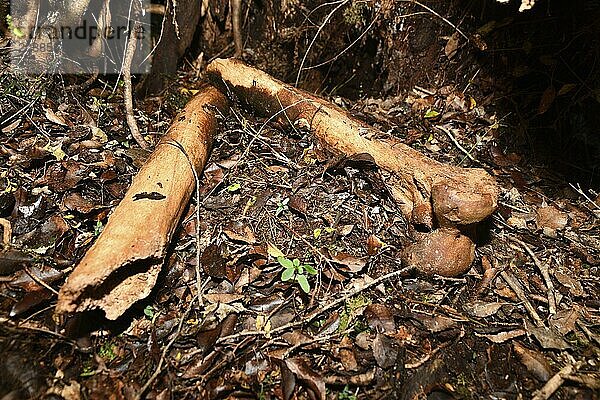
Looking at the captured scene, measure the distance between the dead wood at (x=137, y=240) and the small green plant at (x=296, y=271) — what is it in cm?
61

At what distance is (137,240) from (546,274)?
2.23 metres

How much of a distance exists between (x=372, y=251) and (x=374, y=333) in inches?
20.3

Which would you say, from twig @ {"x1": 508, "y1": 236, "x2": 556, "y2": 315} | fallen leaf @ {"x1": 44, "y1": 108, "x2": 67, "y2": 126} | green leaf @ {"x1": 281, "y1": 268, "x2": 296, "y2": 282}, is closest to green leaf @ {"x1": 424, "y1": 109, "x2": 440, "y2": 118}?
twig @ {"x1": 508, "y1": 236, "x2": 556, "y2": 315}

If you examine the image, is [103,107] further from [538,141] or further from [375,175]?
[538,141]

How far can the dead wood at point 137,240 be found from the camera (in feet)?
6.11

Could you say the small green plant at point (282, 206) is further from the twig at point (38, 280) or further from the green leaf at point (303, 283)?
the twig at point (38, 280)

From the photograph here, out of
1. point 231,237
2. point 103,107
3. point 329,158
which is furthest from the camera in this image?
point 103,107

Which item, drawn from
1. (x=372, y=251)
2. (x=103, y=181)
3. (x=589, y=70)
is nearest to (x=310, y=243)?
(x=372, y=251)

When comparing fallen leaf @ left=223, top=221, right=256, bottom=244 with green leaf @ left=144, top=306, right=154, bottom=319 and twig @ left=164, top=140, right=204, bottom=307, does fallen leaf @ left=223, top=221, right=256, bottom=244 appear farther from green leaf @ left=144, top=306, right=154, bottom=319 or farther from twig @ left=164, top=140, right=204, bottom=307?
green leaf @ left=144, top=306, right=154, bottom=319

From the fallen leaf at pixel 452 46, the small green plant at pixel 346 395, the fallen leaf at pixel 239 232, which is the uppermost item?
the fallen leaf at pixel 452 46

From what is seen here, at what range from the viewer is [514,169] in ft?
11.5

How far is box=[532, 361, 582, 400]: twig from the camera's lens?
2076mm

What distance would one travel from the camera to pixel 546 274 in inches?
103

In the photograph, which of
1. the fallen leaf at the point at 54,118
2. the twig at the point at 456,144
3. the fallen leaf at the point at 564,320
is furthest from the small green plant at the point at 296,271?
the fallen leaf at the point at 54,118
